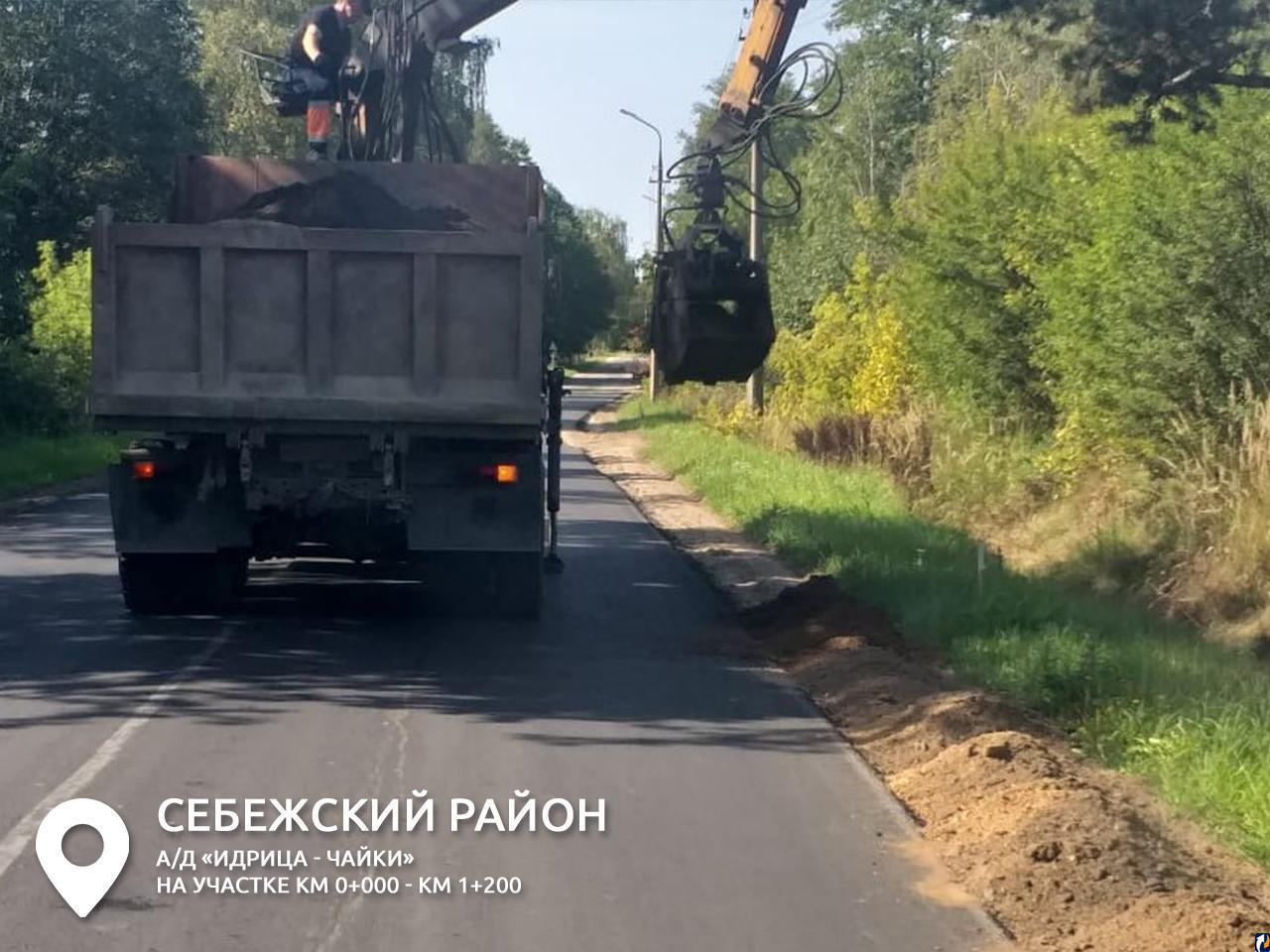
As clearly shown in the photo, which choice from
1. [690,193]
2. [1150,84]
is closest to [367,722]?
[690,193]

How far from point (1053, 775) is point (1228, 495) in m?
7.78

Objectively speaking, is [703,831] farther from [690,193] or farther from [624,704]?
[690,193]

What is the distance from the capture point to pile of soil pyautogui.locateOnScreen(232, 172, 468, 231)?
43.4 ft

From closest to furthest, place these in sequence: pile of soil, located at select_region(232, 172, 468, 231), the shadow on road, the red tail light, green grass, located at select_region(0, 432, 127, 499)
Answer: the shadow on road → the red tail light → pile of soil, located at select_region(232, 172, 468, 231) → green grass, located at select_region(0, 432, 127, 499)

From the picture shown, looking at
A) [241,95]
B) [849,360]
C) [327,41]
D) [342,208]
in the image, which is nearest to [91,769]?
[342,208]

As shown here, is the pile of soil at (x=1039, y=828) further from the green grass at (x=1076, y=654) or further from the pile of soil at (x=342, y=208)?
the pile of soil at (x=342, y=208)

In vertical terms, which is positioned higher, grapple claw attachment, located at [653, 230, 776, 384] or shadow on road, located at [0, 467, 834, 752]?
grapple claw attachment, located at [653, 230, 776, 384]

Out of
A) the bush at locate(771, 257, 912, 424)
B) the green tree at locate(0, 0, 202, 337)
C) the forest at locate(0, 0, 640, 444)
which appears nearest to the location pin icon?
the bush at locate(771, 257, 912, 424)

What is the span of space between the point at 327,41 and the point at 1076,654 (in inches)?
309

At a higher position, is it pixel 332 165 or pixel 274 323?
pixel 332 165

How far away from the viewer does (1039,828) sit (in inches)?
297

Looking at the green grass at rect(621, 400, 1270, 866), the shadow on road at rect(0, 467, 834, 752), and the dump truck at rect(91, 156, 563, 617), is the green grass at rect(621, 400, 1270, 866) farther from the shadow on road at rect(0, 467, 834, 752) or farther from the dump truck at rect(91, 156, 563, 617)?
the dump truck at rect(91, 156, 563, 617)

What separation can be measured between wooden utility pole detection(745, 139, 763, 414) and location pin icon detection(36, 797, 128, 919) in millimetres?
13095

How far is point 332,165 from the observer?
13.4 meters
